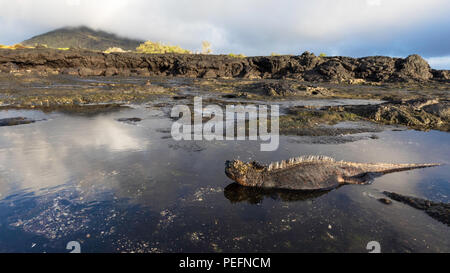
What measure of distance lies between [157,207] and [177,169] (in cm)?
158

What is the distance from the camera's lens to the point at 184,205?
4180 millimetres

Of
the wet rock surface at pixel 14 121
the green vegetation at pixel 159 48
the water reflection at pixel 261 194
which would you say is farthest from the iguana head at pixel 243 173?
the green vegetation at pixel 159 48

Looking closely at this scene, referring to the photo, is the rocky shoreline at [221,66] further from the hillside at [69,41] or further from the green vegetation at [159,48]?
the hillside at [69,41]

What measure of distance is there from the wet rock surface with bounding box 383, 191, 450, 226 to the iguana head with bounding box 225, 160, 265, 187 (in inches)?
97.0

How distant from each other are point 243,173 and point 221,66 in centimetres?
3433

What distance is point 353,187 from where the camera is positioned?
16.2 ft

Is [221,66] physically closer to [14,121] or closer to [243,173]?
[14,121]

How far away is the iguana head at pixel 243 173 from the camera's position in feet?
15.4

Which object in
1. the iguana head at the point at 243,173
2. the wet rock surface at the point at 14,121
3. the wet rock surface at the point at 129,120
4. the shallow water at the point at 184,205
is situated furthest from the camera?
the wet rock surface at the point at 129,120

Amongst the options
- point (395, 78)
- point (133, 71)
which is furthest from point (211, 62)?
point (395, 78)

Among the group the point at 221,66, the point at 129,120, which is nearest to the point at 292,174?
the point at 129,120

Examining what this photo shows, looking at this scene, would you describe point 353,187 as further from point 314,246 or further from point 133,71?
point 133,71

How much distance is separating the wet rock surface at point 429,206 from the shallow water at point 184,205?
0.48 feet

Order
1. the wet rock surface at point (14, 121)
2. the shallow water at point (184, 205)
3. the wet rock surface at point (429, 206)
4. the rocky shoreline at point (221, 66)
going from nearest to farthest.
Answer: the shallow water at point (184, 205), the wet rock surface at point (429, 206), the wet rock surface at point (14, 121), the rocky shoreline at point (221, 66)
